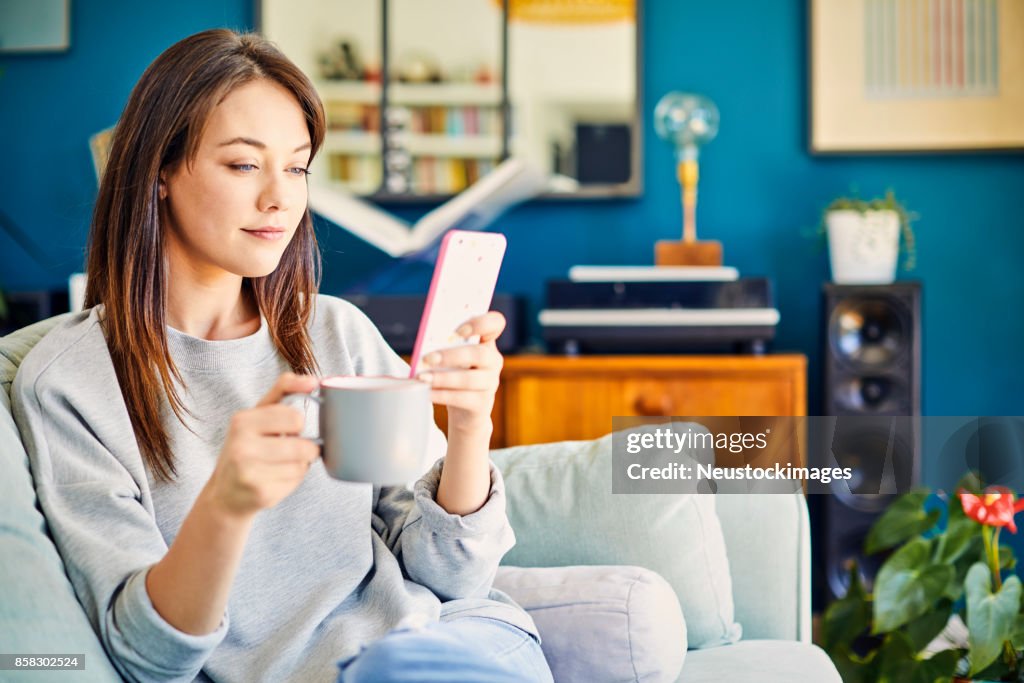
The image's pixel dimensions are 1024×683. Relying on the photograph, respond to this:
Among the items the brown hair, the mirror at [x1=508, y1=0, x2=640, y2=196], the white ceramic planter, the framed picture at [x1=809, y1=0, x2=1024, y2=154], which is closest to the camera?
the brown hair

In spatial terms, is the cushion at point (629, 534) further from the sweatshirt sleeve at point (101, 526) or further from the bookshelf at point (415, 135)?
the bookshelf at point (415, 135)

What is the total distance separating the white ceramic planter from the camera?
2.68 metres

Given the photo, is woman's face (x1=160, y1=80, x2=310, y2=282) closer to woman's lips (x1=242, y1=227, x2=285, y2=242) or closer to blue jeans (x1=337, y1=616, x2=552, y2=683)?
woman's lips (x1=242, y1=227, x2=285, y2=242)

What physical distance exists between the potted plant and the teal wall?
0.80 ft

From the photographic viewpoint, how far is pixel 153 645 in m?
0.94

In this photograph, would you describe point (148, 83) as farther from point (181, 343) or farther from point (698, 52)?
point (698, 52)

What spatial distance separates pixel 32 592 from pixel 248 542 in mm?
220

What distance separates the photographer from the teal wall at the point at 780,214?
9.61ft

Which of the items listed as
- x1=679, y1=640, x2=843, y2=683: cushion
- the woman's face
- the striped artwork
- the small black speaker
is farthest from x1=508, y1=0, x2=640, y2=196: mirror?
the woman's face

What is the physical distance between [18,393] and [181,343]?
17cm

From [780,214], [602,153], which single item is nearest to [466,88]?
[602,153]

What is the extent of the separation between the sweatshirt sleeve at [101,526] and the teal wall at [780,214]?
6.75ft

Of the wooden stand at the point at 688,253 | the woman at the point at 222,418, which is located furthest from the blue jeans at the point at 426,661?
the wooden stand at the point at 688,253

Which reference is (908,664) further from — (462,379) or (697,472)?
Answer: (462,379)
